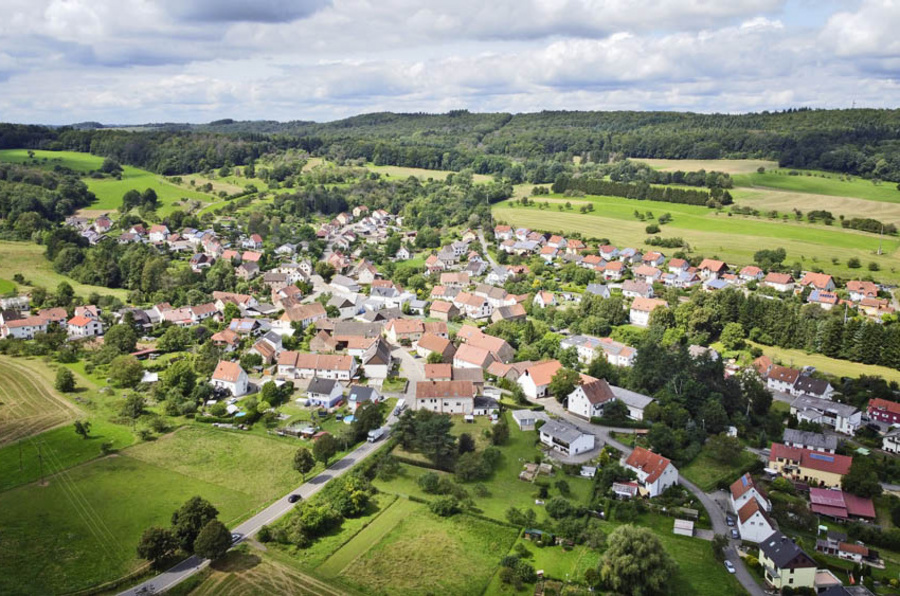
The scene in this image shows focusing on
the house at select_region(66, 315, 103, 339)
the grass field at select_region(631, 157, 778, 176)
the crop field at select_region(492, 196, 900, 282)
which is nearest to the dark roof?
the crop field at select_region(492, 196, 900, 282)

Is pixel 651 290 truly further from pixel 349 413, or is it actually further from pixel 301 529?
pixel 301 529

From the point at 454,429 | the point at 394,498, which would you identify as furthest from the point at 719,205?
the point at 394,498

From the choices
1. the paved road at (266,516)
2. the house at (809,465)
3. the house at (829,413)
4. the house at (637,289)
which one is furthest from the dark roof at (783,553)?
the house at (637,289)

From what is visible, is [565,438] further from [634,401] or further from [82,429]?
[82,429]

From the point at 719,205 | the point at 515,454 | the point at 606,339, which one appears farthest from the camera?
the point at 719,205

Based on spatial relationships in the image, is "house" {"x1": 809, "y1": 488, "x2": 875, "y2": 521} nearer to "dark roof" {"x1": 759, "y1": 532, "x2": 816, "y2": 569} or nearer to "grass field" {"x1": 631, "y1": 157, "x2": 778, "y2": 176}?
"dark roof" {"x1": 759, "y1": 532, "x2": 816, "y2": 569}

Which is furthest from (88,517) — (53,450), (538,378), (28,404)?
(538,378)

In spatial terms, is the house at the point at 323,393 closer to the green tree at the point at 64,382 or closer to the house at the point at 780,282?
the green tree at the point at 64,382
